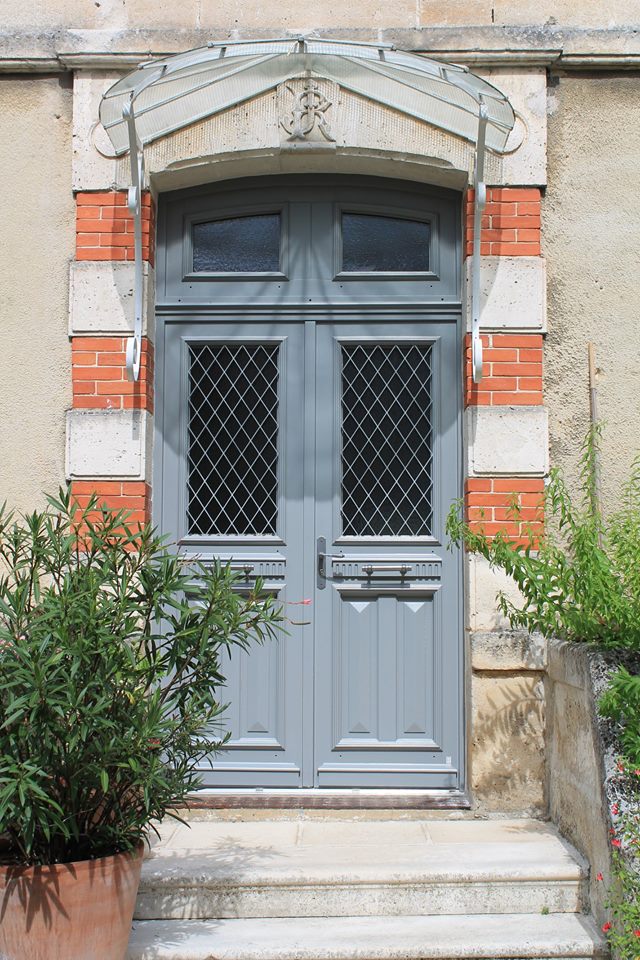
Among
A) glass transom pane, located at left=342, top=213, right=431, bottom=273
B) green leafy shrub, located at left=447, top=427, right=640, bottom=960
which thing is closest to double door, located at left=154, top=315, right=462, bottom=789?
glass transom pane, located at left=342, top=213, right=431, bottom=273

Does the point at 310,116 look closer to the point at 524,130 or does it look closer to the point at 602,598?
the point at 524,130

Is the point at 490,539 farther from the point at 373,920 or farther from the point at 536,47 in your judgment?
the point at 536,47

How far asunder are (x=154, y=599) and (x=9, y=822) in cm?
81

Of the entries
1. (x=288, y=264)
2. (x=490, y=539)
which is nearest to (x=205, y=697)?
(x=490, y=539)

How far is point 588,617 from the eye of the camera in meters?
3.72

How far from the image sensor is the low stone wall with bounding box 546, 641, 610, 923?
137 inches

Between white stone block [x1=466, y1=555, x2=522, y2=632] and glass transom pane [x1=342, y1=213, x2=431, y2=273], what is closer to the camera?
white stone block [x1=466, y1=555, x2=522, y2=632]

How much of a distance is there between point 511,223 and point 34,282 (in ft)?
7.40

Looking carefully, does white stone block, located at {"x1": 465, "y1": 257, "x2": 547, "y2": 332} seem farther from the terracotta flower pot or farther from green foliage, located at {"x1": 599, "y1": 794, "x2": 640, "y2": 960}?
the terracotta flower pot

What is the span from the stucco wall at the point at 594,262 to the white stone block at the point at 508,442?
12 centimetres

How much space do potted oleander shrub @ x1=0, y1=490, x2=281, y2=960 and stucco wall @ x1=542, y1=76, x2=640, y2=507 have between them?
2.06 m

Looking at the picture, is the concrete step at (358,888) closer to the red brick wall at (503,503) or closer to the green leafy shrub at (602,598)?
the green leafy shrub at (602,598)

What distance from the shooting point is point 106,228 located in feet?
14.9

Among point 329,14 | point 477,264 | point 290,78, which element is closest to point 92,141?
point 290,78
